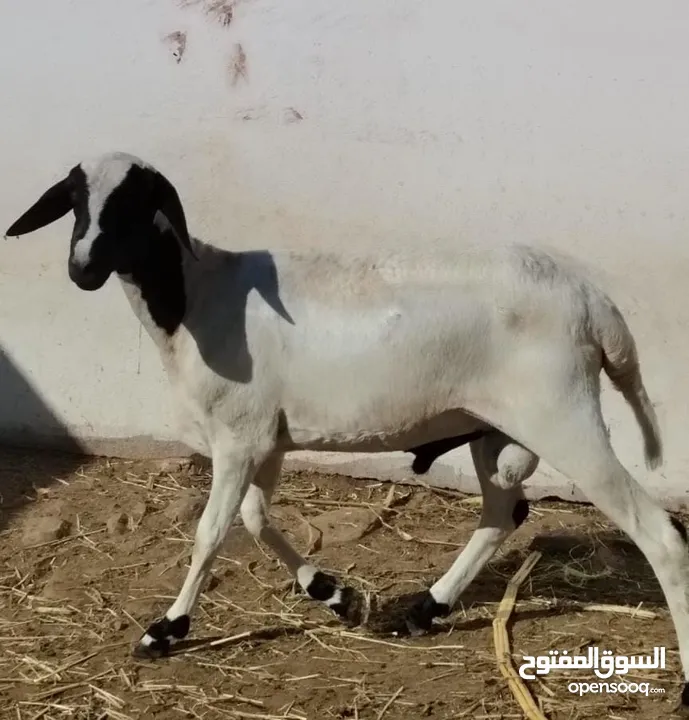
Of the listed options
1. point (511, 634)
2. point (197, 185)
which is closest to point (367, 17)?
point (197, 185)

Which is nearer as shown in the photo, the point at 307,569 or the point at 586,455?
the point at 586,455

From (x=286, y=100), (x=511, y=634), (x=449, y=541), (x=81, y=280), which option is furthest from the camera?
(x=286, y=100)

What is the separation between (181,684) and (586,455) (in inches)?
63.9

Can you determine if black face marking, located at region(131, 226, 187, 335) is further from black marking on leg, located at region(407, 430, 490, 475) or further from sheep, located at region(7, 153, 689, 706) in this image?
black marking on leg, located at region(407, 430, 490, 475)

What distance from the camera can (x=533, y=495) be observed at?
560 cm

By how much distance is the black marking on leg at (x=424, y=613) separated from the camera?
4012mm

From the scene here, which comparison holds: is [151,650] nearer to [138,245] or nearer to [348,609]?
[348,609]

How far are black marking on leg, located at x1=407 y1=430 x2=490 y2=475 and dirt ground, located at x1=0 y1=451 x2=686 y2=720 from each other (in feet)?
2.24

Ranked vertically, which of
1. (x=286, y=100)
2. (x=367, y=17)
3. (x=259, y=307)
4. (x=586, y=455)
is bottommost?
(x=586, y=455)

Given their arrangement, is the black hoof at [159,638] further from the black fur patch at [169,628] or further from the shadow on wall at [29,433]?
the shadow on wall at [29,433]

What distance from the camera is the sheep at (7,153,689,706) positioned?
3357mm

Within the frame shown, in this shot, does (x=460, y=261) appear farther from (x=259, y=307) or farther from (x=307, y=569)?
(x=307, y=569)

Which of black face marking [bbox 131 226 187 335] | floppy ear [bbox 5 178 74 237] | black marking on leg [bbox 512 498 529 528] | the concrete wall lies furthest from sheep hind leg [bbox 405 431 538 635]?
floppy ear [bbox 5 178 74 237]

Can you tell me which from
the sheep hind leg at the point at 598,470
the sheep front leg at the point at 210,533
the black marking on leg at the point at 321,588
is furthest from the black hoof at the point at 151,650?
the sheep hind leg at the point at 598,470
